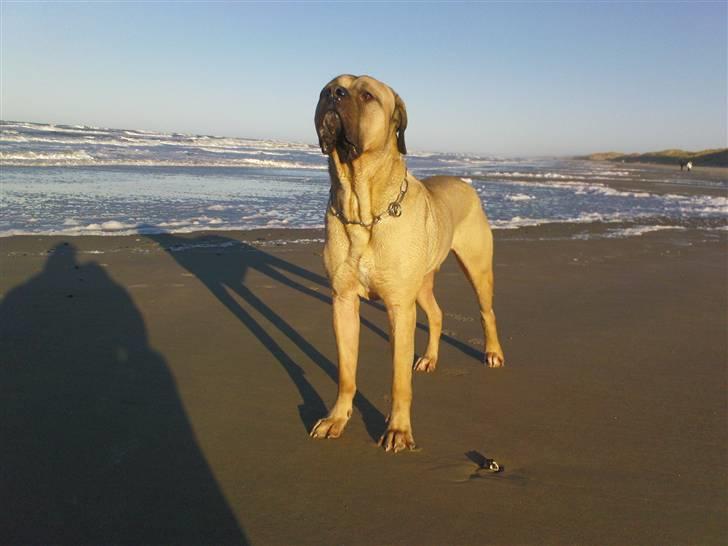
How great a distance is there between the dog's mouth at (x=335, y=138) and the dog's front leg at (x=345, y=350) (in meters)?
0.82

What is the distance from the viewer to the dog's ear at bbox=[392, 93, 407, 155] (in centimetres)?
324

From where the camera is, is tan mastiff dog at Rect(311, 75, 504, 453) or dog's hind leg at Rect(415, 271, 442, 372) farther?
dog's hind leg at Rect(415, 271, 442, 372)

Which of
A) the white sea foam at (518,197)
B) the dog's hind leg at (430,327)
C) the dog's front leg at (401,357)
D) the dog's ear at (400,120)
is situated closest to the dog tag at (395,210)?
the dog's ear at (400,120)

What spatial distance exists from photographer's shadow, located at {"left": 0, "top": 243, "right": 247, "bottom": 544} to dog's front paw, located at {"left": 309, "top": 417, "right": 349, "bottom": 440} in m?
0.66

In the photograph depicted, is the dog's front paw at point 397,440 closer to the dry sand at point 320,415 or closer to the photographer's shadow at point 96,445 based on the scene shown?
the dry sand at point 320,415

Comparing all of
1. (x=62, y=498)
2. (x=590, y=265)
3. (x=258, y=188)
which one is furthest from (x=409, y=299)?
(x=258, y=188)

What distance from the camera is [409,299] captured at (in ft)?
10.4

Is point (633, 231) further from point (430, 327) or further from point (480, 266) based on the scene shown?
point (430, 327)

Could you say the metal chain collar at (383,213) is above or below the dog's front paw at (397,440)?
above

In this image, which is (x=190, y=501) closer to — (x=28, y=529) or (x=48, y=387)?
(x=28, y=529)

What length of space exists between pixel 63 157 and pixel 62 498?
24.7 metres

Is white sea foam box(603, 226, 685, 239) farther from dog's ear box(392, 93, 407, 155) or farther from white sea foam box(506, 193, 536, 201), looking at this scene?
dog's ear box(392, 93, 407, 155)

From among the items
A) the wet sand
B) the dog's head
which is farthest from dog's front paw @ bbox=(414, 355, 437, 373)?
the wet sand

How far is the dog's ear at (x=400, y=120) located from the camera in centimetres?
324
